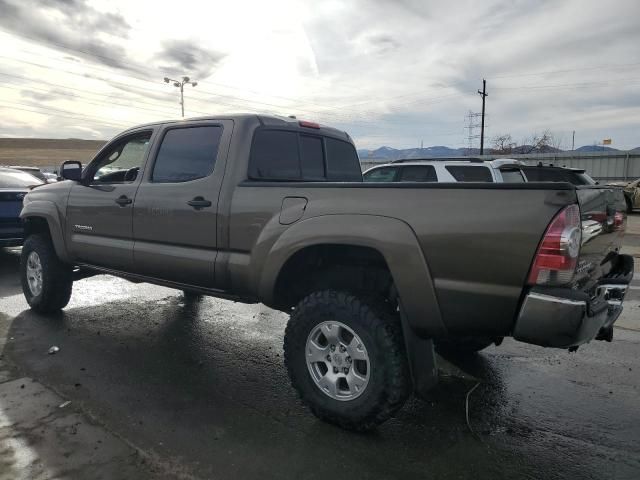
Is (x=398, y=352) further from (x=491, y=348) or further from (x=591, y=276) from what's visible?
(x=491, y=348)

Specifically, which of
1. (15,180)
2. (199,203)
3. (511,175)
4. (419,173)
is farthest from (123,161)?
(511,175)

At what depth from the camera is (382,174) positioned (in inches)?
404

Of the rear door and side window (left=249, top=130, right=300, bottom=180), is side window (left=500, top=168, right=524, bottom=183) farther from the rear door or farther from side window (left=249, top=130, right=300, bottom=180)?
the rear door

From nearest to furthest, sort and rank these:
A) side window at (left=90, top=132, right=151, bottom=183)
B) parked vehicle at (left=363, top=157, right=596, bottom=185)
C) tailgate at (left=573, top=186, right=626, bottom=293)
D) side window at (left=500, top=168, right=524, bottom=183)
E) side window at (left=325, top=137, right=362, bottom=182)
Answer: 1. tailgate at (left=573, top=186, right=626, bottom=293)
2. side window at (left=90, top=132, right=151, bottom=183)
3. side window at (left=325, top=137, right=362, bottom=182)
4. parked vehicle at (left=363, top=157, right=596, bottom=185)
5. side window at (left=500, top=168, right=524, bottom=183)

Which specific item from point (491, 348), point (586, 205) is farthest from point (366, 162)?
point (586, 205)

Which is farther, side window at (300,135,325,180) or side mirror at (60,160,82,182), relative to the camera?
side mirror at (60,160,82,182)

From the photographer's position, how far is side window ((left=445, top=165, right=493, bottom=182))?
8.56m

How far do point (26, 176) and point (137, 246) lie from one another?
6.40 m

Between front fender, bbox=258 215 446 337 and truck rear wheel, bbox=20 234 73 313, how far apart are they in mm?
3549

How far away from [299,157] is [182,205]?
3.46ft

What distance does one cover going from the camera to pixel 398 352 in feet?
9.32

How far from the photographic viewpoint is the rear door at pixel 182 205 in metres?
3.70

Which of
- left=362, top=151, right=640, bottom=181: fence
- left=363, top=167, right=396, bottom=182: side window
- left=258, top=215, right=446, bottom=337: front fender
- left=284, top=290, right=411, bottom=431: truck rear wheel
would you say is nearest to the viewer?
left=258, top=215, right=446, bottom=337: front fender

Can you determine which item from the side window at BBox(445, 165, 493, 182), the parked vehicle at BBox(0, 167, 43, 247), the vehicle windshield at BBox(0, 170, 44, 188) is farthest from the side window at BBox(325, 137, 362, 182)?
the vehicle windshield at BBox(0, 170, 44, 188)
